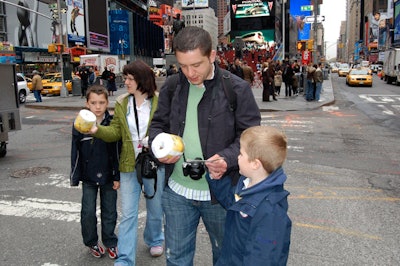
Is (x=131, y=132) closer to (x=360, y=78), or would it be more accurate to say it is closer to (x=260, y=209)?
(x=260, y=209)

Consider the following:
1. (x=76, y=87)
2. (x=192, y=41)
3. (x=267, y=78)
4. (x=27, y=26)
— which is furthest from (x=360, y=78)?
(x=27, y=26)

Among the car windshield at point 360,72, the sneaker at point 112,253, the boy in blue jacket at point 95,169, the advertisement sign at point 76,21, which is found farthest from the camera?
the advertisement sign at point 76,21

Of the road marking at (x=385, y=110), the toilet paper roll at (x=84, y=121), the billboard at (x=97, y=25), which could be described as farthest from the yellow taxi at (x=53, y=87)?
the billboard at (x=97, y=25)

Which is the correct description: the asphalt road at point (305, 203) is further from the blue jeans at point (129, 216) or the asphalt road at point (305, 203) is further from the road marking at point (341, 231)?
the blue jeans at point (129, 216)

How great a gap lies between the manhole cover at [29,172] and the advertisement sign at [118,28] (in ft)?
260

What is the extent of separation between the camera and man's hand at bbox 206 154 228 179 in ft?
7.93

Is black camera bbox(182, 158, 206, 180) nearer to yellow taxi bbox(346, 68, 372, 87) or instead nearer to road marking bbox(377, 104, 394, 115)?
road marking bbox(377, 104, 394, 115)

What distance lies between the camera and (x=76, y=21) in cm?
5841

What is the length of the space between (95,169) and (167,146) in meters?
1.68

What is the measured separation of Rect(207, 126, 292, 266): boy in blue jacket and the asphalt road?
1821 mm

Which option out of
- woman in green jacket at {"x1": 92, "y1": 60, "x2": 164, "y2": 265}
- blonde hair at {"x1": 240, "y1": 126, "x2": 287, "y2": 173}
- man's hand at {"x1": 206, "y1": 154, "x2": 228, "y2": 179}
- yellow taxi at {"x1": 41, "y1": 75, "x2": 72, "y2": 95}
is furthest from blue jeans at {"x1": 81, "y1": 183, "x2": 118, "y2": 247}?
yellow taxi at {"x1": 41, "y1": 75, "x2": 72, "y2": 95}

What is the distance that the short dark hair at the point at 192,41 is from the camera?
97.8 inches

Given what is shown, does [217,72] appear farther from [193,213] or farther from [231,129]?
[193,213]

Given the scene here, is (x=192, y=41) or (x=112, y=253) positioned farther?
(x=112, y=253)
